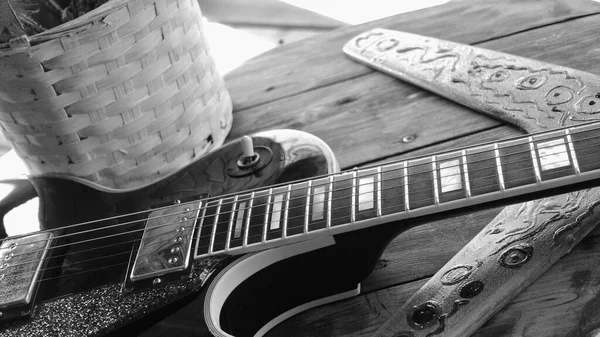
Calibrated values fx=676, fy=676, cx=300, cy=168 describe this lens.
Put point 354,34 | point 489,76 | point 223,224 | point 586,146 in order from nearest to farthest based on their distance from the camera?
1. point 586,146
2. point 223,224
3. point 489,76
4. point 354,34

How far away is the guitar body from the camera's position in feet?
1.87

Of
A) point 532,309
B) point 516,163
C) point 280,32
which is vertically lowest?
point 280,32

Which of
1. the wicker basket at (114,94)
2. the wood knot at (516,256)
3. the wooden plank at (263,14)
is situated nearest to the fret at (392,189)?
the wood knot at (516,256)

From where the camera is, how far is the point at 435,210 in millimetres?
534

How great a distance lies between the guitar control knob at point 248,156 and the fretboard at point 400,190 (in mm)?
66

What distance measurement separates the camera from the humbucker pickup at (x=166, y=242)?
597 millimetres

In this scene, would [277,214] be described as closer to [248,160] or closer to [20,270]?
[248,160]

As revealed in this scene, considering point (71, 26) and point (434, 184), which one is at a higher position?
point (71, 26)

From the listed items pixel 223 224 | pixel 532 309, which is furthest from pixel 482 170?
pixel 223 224

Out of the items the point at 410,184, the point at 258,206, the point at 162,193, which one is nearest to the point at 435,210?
the point at 410,184

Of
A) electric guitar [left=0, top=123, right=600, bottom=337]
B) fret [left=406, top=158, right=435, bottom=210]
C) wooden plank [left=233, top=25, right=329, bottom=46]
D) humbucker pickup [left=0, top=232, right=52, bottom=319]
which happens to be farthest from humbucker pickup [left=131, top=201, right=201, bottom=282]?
wooden plank [left=233, top=25, right=329, bottom=46]

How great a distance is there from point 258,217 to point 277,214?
2 cm

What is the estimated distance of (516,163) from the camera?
0.53 m

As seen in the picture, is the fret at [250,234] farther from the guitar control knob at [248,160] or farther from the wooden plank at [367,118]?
the wooden plank at [367,118]
